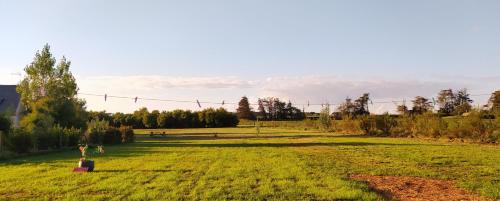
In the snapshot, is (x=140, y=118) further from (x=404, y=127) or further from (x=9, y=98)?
(x=404, y=127)

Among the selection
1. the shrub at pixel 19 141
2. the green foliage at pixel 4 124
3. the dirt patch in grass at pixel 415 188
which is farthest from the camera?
the green foliage at pixel 4 124

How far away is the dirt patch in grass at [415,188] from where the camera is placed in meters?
10.2

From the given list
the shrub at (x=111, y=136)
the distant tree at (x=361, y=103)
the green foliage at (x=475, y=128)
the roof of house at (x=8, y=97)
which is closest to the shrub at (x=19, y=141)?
the shrub at (x=111, y=136)

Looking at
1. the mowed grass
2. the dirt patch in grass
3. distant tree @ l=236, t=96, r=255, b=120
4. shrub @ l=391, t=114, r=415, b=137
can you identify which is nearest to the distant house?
the mowed grass

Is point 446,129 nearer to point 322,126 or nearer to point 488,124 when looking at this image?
point 488,124

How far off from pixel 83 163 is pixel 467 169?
1213 centimetres

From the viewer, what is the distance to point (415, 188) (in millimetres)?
11445

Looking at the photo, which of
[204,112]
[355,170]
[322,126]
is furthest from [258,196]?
[204,112]

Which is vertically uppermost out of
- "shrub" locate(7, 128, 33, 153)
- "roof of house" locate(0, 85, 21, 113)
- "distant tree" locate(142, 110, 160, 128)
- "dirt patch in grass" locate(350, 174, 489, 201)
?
"roof of house" locate(0, 85, 21, 113)

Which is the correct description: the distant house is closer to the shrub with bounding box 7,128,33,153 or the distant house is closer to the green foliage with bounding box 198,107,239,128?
the shrub with bounding box 7,128,33,153

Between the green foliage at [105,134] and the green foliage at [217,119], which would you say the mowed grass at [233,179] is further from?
the green foliage at [217,119]

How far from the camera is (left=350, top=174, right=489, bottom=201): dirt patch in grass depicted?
1025 centimetres

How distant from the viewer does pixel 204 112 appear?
334ft

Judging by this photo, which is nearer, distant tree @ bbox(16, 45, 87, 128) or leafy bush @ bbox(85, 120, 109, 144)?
leafy bush @ bbox(85, 120, 109, 144)
